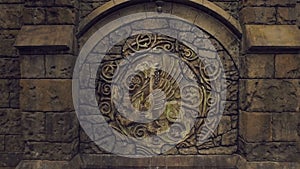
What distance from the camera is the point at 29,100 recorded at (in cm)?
354

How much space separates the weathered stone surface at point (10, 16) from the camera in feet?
13.2

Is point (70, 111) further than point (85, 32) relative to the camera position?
No

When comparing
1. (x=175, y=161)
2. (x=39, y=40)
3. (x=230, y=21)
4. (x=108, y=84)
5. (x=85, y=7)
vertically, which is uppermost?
(x=85, y=7)

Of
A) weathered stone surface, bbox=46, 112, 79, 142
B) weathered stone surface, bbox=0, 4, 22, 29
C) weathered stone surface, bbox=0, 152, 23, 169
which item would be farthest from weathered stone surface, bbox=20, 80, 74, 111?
weathered stone surface, bbox=0, 4, 22, 29

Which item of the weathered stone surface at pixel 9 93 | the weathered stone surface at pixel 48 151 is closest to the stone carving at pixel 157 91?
the weathered stone surface at pixel 48 151

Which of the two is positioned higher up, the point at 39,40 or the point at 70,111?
the point at 39,40

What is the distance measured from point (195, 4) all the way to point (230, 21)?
574mm

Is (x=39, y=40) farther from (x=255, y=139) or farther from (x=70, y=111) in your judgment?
(x=255, y=139)

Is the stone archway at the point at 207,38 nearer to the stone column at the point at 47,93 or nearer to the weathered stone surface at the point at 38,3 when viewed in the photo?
the stone column at the point at 47,93

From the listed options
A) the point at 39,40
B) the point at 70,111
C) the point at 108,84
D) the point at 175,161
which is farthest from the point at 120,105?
the point at 39,40

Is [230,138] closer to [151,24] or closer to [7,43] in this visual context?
[151,24]

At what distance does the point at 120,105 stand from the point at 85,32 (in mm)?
1226

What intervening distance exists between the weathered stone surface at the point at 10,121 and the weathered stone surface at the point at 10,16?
1341 millimetres

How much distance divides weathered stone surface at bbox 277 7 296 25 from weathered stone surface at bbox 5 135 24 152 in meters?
4.30
